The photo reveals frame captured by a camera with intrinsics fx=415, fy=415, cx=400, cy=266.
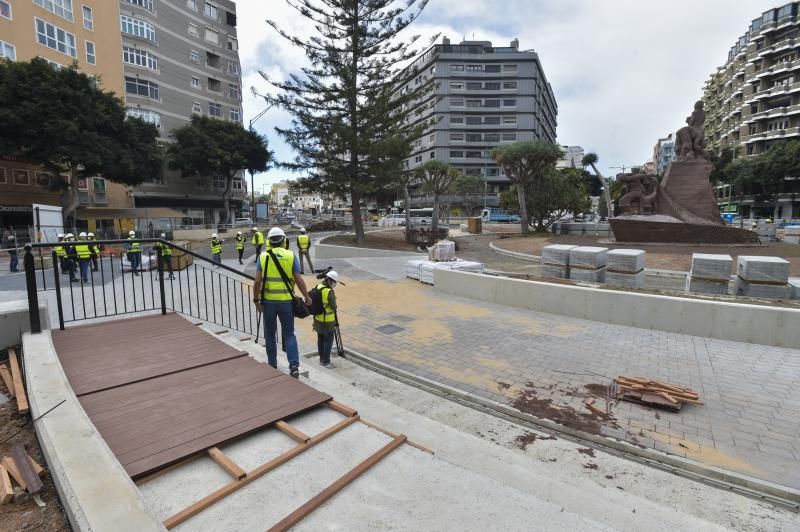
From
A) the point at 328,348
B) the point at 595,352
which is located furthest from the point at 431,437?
the point at 595,352

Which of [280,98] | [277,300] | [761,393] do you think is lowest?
[761,393]

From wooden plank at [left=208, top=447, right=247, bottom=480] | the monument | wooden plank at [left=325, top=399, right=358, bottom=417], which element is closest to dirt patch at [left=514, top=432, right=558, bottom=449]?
wooden plank at [left=325, top=399, right=358, bottom=417]

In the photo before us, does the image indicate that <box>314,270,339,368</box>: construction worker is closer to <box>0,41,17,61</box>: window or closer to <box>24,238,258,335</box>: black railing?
<box>24,238,258,335</box>: black railing

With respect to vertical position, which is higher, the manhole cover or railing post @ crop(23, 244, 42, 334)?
railing post @ crop(23, 244, 42, 334)

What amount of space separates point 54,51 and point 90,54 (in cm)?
417

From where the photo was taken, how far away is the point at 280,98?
917 inches

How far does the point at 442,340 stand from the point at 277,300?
12.0 feet

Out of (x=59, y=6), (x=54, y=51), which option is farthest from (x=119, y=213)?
(x=59, y=6)

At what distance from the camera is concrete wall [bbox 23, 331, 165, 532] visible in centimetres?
210

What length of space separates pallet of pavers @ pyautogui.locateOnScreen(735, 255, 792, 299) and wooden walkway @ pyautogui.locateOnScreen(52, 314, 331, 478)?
33.3ft

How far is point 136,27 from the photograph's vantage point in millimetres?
38594

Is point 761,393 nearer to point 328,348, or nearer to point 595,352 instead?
point 595,352

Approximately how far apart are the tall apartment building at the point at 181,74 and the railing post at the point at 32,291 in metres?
41.4

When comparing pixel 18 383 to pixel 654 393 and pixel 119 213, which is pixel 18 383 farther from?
pixel 119 213
